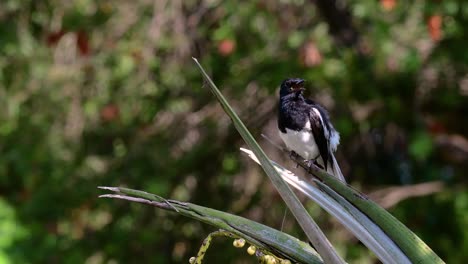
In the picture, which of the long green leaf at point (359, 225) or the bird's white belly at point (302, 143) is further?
the bird's white belly at point (302, 143)

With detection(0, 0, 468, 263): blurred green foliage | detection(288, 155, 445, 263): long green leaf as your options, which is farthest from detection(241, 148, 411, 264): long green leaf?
detection(0, 0, 468, 263): blurred green foliage

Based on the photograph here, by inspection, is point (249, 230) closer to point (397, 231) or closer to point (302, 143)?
point (397, 231)

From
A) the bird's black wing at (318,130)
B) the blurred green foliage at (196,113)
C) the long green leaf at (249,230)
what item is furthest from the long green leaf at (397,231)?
the blurred green foliage at (196,113)

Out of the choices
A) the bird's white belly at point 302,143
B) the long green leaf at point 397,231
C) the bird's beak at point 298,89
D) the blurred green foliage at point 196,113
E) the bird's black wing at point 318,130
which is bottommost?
the blurred green foliage at point 196,113

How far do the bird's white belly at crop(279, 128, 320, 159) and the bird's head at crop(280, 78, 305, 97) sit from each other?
0.14 metres

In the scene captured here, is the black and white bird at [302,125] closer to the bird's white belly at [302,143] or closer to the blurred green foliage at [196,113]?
the bird's white belly at [302,143]

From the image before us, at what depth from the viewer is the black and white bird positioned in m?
2.89

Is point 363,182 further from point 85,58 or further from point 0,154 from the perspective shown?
point 0,154

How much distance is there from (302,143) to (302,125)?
0.06m

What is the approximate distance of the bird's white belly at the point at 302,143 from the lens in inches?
114

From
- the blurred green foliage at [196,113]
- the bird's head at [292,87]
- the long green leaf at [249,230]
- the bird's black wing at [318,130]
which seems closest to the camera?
the long green leaf at [249,230]

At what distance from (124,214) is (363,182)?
148 centimetres

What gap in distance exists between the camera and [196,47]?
17.6 ft

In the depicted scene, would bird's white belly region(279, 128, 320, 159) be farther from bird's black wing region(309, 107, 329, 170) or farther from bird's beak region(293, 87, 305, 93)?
bird's beak region(293, 87, 305, 93)
